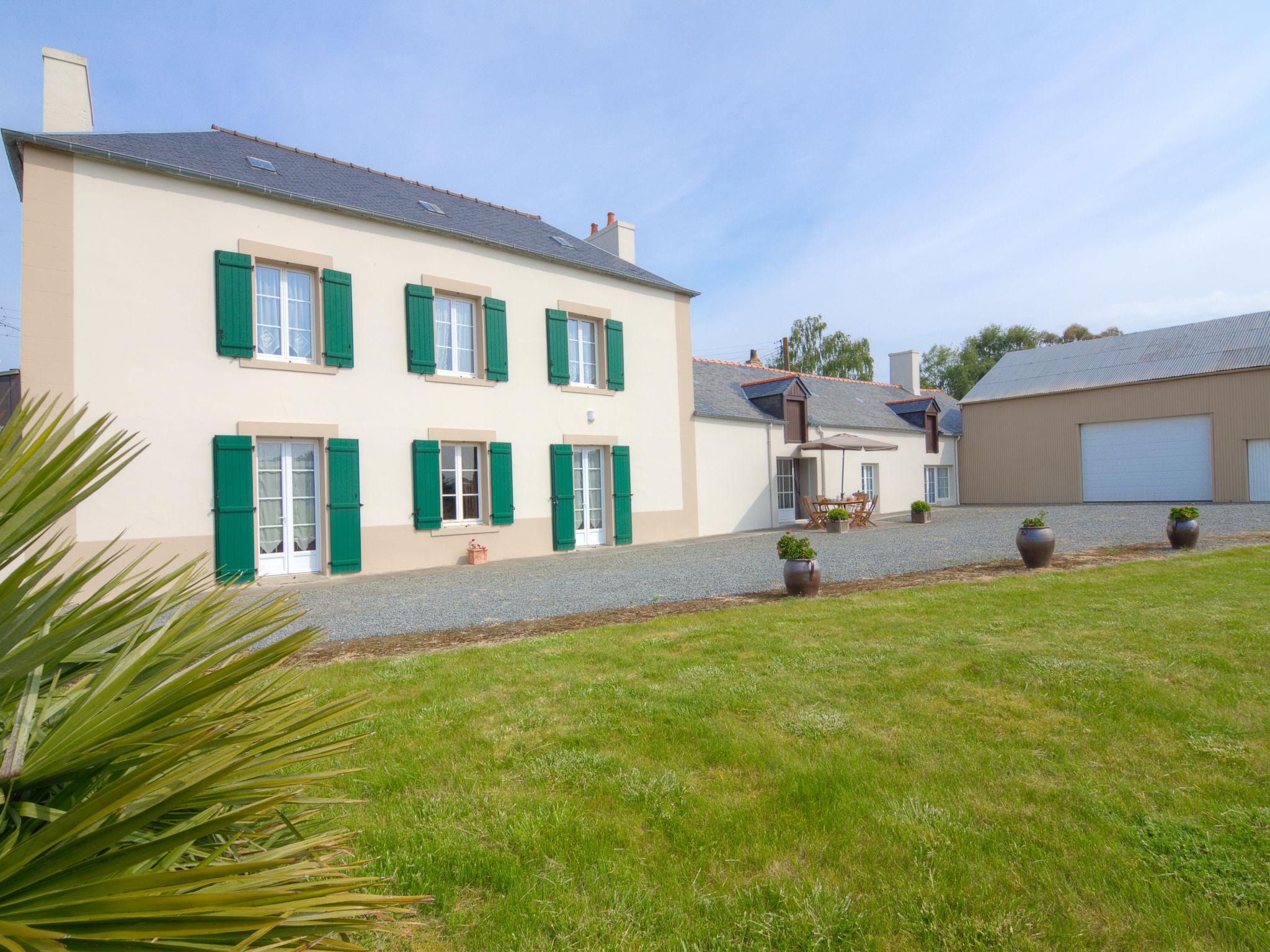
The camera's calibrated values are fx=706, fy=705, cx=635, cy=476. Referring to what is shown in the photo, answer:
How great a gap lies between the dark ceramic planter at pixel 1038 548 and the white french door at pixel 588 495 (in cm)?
803

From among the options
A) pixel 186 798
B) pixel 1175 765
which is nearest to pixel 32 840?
pixel 186 798

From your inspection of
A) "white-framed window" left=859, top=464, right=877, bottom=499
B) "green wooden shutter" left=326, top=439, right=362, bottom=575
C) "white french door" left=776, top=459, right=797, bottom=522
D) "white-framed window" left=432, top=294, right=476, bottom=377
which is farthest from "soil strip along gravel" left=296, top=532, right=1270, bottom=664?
"white-framed window" left=859, top=464, right=877, bottom=499

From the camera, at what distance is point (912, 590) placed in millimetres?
7348

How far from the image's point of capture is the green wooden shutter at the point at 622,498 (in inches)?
574

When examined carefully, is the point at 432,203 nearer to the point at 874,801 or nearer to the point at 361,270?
the point at 361,270

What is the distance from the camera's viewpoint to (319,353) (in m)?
11.0

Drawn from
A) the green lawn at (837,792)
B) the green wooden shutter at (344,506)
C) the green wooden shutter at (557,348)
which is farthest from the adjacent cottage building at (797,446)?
the green lawn at (837,792)

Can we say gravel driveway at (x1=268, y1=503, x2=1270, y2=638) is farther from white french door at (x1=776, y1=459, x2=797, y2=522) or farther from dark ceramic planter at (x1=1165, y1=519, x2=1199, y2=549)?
white french door at (x1=776, y1=459, x2=797, y2=522)

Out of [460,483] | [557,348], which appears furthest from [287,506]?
[557,348]

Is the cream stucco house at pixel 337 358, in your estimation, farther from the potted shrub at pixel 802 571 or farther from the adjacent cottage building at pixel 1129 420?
the adjacent cottage building at pixel 1129 420

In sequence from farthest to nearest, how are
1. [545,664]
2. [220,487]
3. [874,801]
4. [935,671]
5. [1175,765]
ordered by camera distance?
[220,487]
[545,664]
[935,671]
[1175,765]
[874,801]

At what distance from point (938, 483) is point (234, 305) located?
76.7ft

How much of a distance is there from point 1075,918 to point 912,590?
18.3 feet

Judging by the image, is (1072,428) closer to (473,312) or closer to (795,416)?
(795,416)
